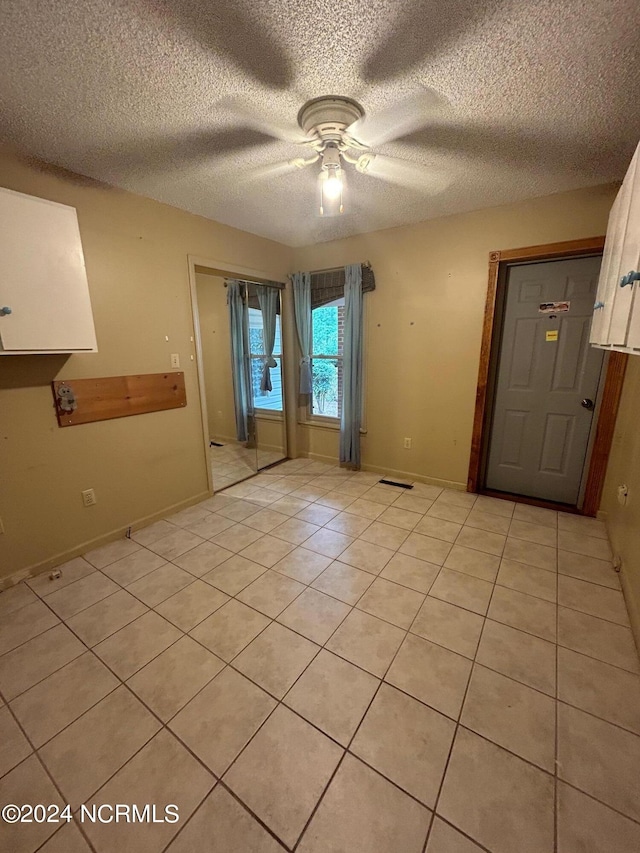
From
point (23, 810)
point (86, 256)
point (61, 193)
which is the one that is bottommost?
point (23, 810)

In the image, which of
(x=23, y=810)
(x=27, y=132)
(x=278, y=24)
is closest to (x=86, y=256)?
(x=27, y=132)

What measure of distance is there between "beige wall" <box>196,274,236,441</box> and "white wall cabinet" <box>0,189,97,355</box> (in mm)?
1998

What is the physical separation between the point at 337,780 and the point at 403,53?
8.39 ft

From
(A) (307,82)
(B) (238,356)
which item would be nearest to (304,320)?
(B) (238,356)

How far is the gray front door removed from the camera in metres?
2.58

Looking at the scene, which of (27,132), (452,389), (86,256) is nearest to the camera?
(27,132)

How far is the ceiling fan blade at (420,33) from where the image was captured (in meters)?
1.07

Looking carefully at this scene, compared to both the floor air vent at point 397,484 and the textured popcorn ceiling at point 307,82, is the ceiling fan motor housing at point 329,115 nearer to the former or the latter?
the textured popcorn ceiling at point 307,82

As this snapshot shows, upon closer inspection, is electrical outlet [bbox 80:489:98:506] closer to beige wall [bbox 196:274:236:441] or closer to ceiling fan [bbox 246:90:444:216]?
beige wall [bbox 196:274:236:441]

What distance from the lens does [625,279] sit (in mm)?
1134

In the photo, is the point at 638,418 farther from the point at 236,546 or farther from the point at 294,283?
the point at 294,283

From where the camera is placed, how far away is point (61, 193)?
2023 mm

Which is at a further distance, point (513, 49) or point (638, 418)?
point (638, 418)

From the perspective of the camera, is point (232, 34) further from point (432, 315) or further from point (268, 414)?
point (268, 414)
